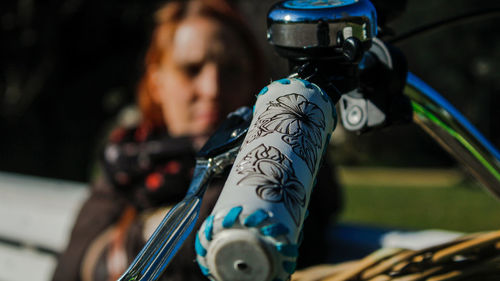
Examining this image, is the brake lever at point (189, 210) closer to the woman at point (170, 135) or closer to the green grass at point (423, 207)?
the woman at point (170, 135)

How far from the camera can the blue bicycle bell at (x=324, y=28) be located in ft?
1.49

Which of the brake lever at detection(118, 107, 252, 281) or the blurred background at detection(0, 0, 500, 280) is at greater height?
the brake lever at detection(118, 107, 252, 281)

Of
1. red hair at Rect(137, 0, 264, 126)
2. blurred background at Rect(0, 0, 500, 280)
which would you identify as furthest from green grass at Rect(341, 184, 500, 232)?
red hair at Rect(137, 0, 264, 126)

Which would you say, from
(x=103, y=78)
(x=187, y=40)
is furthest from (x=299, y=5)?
(x=103, y=78)

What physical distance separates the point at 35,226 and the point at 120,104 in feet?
17.8

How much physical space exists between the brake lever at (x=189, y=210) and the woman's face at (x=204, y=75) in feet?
3.51

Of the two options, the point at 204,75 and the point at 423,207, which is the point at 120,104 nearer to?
the point at 423,207

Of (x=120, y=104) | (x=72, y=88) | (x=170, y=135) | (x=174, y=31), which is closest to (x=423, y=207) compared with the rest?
(x=170, y=135)

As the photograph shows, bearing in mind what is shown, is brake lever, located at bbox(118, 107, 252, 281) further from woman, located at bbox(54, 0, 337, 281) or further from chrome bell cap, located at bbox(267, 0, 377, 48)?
woman, located at bbox(54, 0, 337, 281)

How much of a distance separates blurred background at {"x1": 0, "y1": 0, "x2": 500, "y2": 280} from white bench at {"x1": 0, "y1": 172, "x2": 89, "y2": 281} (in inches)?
77.6

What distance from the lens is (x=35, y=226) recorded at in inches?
72.8

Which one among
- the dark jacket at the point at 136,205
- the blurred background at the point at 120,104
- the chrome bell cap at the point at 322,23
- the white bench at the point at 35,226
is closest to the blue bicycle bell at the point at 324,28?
the chrome bell cap at the point at 322,23

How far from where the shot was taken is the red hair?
5.60 feet

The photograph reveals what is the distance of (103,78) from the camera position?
7.01 metres
